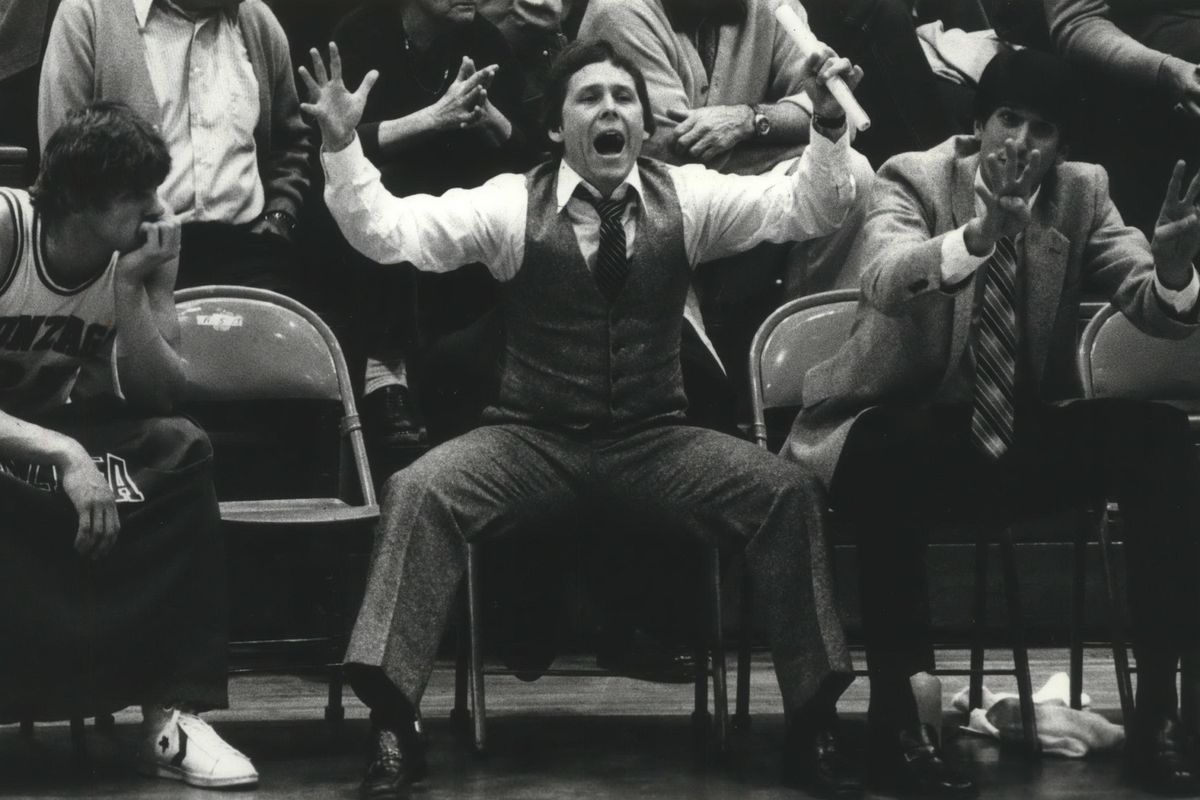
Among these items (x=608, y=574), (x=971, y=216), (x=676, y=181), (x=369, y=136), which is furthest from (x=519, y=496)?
(x=369, y=136)

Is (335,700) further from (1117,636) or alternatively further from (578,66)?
(1117,636)

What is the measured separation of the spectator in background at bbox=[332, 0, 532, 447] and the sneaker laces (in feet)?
3.86

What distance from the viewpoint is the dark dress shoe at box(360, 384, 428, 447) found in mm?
3855

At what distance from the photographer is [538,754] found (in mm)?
2982

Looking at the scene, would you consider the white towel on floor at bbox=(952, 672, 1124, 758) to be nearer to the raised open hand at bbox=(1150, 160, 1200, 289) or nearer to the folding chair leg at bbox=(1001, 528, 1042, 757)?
the folding chair leg at bbox=(1001, 528, 1042, 757)

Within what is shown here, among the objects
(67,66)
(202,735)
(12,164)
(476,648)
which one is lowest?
(202,735)

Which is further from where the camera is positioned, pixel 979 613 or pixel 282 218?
pixel 282 218

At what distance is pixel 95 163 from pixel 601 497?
1.08 meters


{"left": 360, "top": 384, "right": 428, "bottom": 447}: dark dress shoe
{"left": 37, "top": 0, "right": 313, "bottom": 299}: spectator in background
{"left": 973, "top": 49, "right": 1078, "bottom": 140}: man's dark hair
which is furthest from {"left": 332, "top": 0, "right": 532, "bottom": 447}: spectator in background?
{"left": 973, "top": 49, "right": 1078, "bottom": 140}: man's dark hair

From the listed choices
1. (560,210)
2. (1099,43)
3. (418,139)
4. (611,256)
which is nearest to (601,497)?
(611,256)

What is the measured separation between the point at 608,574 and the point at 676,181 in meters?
0.80

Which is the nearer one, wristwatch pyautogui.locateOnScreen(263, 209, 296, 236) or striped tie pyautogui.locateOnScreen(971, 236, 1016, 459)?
striped tie pyautogui.locateOnScreen(971, 236, 1016, 459)

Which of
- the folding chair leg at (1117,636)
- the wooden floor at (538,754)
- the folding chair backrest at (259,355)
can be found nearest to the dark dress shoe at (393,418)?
the folding chair backrest at (259,355)

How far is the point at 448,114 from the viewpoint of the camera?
12.3ft
